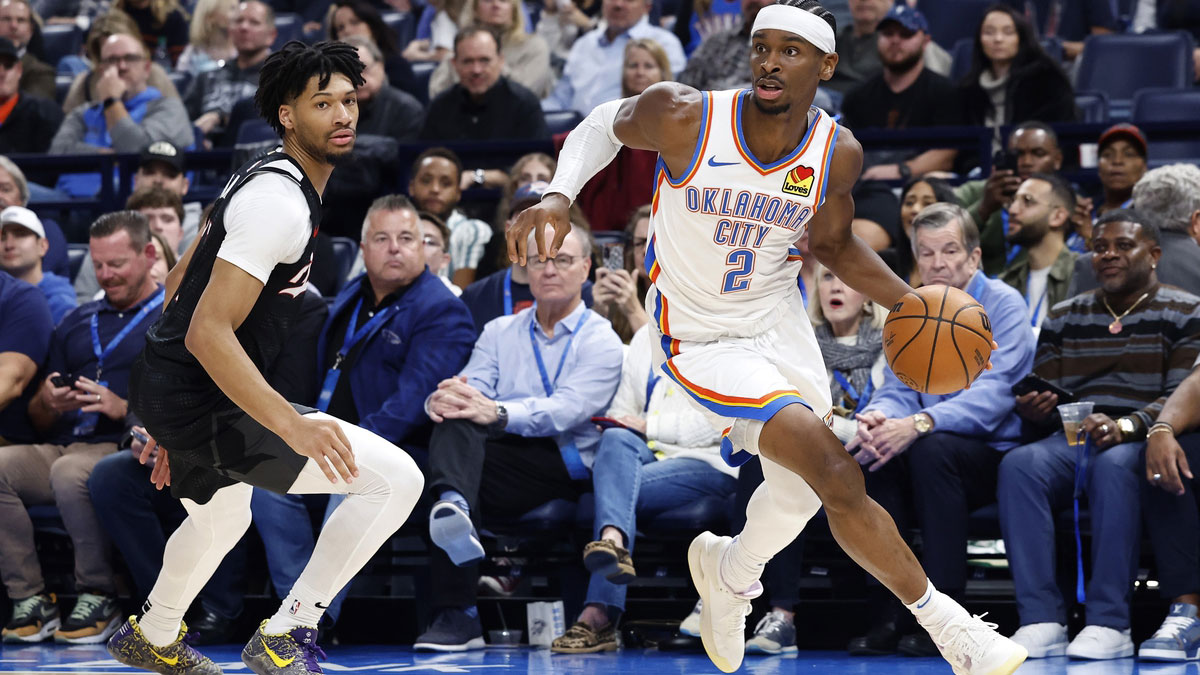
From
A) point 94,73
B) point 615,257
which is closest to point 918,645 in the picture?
point 615,257

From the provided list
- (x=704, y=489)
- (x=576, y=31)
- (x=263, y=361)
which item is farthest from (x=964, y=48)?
(x=263, y=361)

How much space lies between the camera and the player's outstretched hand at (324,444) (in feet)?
12.4

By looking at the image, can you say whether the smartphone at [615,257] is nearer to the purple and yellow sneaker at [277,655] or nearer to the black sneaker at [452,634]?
the black sneaker at [452,634]

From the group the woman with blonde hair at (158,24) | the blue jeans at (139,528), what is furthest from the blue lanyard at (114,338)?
the woman with blonde hair at (158,24)

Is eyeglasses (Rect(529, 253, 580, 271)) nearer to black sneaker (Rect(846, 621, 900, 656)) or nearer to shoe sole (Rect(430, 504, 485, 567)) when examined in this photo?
shoe sole (Rect(430, 504, 485, 567))

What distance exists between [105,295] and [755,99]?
416cm

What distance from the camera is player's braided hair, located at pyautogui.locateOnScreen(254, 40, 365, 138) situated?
13.7 feet

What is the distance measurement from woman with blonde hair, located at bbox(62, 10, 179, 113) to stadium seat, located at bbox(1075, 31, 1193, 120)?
20.8 ft

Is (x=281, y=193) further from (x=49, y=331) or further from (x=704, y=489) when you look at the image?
(x=49, y=331)

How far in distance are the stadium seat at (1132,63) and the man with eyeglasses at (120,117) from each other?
614 centimetres

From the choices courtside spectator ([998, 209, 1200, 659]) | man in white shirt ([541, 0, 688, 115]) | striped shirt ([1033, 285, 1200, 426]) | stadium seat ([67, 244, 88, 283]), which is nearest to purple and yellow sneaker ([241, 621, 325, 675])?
courtside spectator ([998, 209, 1200, 659])

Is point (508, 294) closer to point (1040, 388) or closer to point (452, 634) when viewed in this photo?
point (452, 634)

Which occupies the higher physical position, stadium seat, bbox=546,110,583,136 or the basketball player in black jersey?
stadium seat, bbox=546,110,583,136

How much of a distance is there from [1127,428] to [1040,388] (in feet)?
1.29
